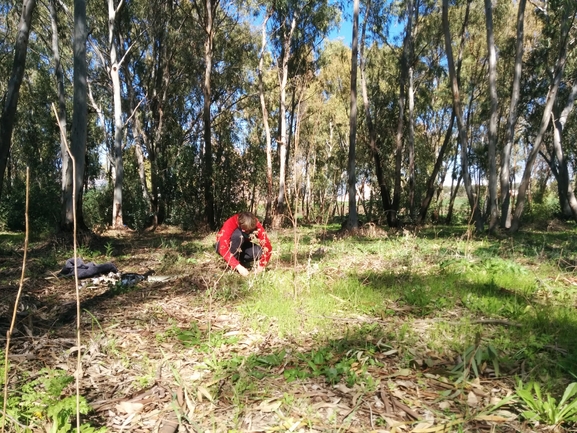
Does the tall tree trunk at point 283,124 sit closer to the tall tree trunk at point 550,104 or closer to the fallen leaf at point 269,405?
the tall tree trunk at point 550,104

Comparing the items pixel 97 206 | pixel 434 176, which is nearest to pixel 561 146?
pixel 434 176

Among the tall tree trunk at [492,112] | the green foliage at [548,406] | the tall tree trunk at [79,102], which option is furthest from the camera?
the tall tree trunk at [492,112]

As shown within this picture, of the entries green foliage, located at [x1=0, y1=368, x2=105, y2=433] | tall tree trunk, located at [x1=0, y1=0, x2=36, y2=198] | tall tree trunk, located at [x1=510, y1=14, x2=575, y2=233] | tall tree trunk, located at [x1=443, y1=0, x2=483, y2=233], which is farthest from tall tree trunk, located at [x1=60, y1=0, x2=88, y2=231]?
tall tree trunk, located at [x1=510, y1=14, x2=575, y2=233]

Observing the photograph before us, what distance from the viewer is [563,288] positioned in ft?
12.8

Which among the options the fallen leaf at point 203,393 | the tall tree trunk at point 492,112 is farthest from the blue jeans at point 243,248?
the tall tree trunk at point 492,112

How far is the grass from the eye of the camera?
2.12 metres

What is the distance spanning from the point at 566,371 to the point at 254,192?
52.7 ft

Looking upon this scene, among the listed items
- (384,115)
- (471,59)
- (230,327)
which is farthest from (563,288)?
(471,59)

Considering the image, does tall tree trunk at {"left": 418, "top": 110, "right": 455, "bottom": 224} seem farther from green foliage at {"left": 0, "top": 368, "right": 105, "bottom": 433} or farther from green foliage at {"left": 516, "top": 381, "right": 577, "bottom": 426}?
green foliage at {"left": 0, "top": 368, "right": 105, "bottom": 433}

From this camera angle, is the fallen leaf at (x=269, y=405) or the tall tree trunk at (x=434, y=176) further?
the tall tree trunk at (x=434, y=176)

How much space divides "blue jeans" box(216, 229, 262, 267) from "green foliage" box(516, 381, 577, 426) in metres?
3.21

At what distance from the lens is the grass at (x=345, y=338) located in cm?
212

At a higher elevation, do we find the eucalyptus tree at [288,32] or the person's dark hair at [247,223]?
the eucalyptus tree at [288,32]

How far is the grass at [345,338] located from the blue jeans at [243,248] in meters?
0.39
